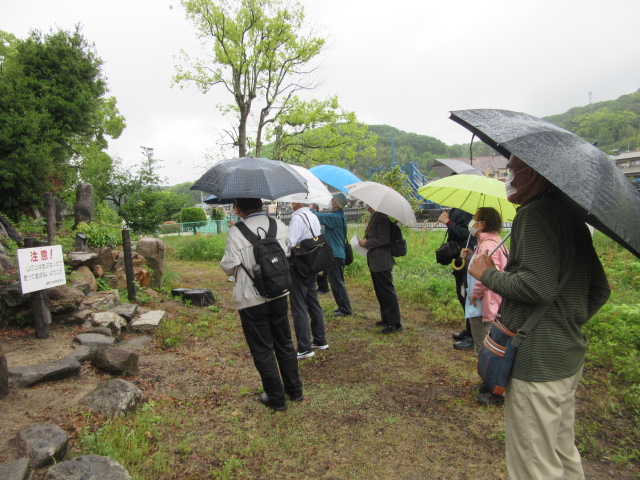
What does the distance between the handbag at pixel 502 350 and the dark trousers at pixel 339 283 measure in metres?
3.92

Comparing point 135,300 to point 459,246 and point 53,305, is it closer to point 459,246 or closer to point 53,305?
point 53,305

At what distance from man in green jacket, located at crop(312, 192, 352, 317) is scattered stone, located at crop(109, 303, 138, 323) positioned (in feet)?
9.09

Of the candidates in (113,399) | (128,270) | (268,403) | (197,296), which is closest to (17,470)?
(113,399)

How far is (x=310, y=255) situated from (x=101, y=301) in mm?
3078

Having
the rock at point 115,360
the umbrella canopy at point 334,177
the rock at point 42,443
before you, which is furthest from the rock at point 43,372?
the umbrella canopy at point 334,177

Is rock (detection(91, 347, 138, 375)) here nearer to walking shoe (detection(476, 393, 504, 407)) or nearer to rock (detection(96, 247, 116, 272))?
rock (detection(96, 247, 116, 272))

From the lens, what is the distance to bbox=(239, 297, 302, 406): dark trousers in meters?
3.02

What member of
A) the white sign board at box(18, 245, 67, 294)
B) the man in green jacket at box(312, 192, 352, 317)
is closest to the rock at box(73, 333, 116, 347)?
the white sign board at box(18, 245, 67, 294)

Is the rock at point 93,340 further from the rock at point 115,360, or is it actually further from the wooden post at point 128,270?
the wooden post at point 128,270

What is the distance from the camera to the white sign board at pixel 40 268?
3.72 metres

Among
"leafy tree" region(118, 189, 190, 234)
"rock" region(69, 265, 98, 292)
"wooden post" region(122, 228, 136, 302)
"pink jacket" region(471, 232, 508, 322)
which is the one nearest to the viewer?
"pink jacket" region(471, 232, 508, 322)

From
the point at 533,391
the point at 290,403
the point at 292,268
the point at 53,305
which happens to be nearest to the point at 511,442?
the point at 533,391

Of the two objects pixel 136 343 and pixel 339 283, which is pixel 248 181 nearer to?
pixel 136 343

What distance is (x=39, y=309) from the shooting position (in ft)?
13.2
